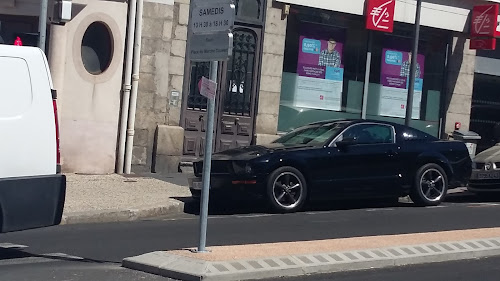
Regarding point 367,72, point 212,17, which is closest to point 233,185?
point 212,17

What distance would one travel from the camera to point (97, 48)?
17766 mm

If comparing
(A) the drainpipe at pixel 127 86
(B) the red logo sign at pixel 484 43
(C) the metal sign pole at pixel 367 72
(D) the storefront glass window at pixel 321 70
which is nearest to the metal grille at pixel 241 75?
(D) the storefront glass window at pixel 321 70

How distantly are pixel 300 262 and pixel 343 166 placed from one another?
511 cm

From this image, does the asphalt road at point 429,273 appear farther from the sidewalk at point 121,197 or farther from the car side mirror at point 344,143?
the sidewalk at point 121,197

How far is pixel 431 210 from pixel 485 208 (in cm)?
117

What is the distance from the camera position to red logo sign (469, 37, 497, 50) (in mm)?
21484

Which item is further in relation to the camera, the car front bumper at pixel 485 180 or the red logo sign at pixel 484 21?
the red logo sign at pixel 484 21

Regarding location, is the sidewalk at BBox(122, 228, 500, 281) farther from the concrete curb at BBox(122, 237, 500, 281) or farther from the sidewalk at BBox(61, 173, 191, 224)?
the sidewalk at BBox(61, 173, 191, 224)

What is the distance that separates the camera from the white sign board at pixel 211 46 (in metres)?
9.21

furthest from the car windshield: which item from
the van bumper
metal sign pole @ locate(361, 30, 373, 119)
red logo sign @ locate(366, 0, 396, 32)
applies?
metal sign pole @ locate(361, 30, 373, 119)

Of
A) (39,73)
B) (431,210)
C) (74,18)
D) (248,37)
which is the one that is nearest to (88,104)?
(74,18)

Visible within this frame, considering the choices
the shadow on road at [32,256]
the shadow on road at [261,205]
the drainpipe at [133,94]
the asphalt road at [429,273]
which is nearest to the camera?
the asphalt road at [429,273]

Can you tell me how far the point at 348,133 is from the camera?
14602 mm

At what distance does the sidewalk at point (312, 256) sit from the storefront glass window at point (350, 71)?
367 inches
